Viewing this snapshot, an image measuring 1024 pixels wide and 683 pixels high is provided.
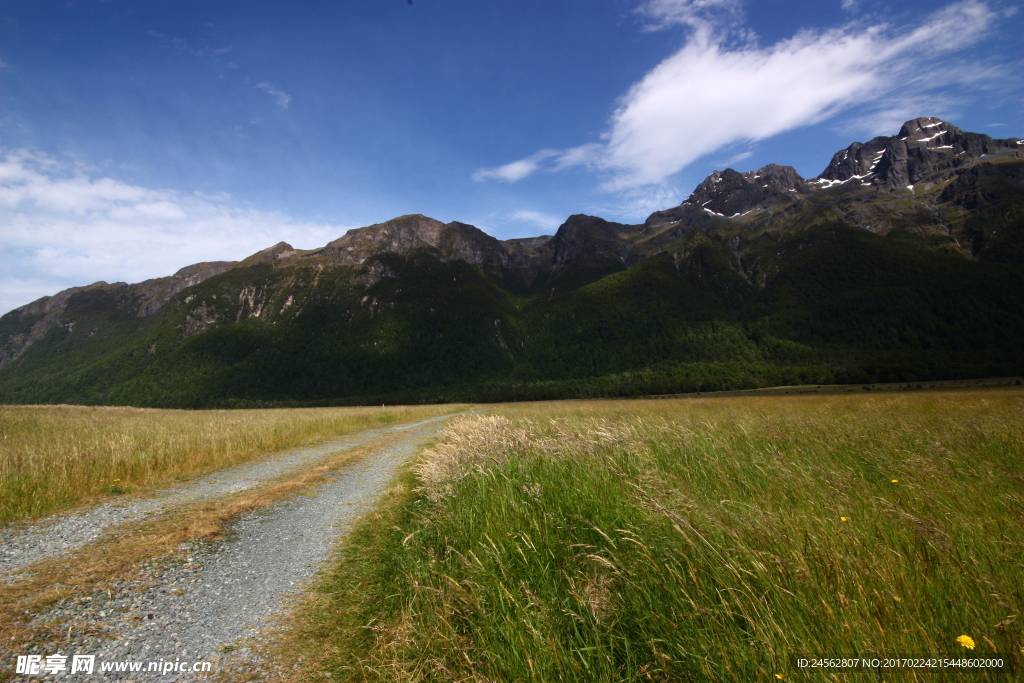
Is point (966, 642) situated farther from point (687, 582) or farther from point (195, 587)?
point (195, 587)

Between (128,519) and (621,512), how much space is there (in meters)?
9.04

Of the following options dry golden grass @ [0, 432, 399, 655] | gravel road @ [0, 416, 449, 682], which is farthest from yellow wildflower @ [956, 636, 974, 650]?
dry golden grass @ [0, 432, 399, 655]

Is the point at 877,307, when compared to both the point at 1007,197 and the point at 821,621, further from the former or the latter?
the point at 821,621

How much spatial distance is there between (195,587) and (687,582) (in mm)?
5861

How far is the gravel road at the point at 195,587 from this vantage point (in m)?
3.76

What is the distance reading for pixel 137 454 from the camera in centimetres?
1211

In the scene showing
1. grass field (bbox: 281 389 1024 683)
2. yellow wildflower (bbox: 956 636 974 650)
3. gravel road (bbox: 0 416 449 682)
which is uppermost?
yellow wildflower (bbox: 956 636 974 650)

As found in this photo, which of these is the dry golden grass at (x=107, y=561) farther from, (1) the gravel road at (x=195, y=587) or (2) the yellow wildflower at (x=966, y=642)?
(2) the yellow wildflower at (x=966, y=642)

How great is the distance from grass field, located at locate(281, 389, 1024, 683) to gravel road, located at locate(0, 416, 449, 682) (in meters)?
0.65

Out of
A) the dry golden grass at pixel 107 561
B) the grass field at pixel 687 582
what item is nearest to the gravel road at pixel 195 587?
the dry golden grass at pixel 107 561

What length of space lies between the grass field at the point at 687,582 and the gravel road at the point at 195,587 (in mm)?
648

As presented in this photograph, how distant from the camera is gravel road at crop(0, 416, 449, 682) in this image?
3758 mm

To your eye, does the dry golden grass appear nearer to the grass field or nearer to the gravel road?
the gravel road

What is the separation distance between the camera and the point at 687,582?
304 centimetres
